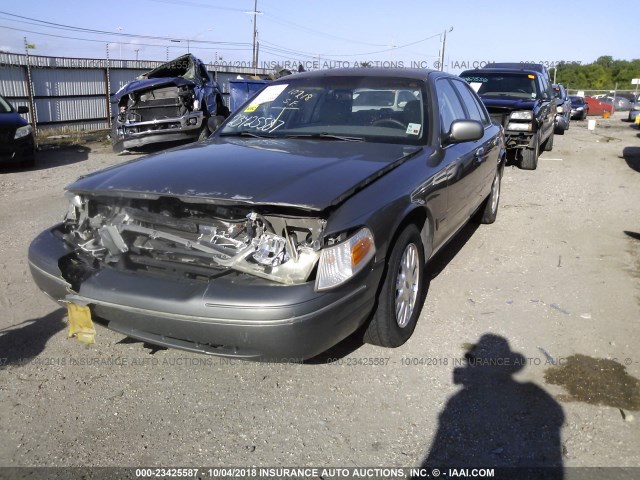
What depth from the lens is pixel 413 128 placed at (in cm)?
415

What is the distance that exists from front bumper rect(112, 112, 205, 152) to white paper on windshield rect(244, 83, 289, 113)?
6826mm

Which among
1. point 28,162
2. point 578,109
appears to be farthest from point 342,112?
point 578,109

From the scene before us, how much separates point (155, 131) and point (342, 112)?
7605 millimetres

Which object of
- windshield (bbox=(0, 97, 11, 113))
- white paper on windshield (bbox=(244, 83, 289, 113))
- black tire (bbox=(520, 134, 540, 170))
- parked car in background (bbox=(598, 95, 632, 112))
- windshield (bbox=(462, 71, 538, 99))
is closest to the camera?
white paper on windshield (bbox=(244, 83, 289, 113))

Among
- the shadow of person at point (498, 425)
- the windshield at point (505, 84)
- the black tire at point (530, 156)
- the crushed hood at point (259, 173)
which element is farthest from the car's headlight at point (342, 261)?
the windshield at point (505, 84)

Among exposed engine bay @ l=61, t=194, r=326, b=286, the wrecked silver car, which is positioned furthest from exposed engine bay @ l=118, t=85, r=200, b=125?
exposed engine bay @ l=61, t=194, r=326, b=286

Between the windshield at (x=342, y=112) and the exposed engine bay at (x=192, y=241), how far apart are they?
145 cm

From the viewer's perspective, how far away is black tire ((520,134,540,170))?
Result: 34.3 ft

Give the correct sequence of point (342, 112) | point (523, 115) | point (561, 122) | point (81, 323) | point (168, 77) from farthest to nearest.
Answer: point (561, 122)
point (168, 77)
point (523, 115)
point (342, 112)
point (81, 323)

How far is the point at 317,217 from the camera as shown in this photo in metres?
2.75

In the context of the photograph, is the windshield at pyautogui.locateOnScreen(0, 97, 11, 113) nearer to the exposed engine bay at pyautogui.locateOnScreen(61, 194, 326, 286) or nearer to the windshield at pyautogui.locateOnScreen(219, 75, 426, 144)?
the windshield at pyautogui.locateOnScreen(219, 75, 426, 144)

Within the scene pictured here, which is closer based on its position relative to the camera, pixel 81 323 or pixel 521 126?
pixel 81 323

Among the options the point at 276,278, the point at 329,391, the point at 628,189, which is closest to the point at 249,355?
the point at 276,278

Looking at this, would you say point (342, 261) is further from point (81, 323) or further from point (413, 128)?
point (413, 128)
